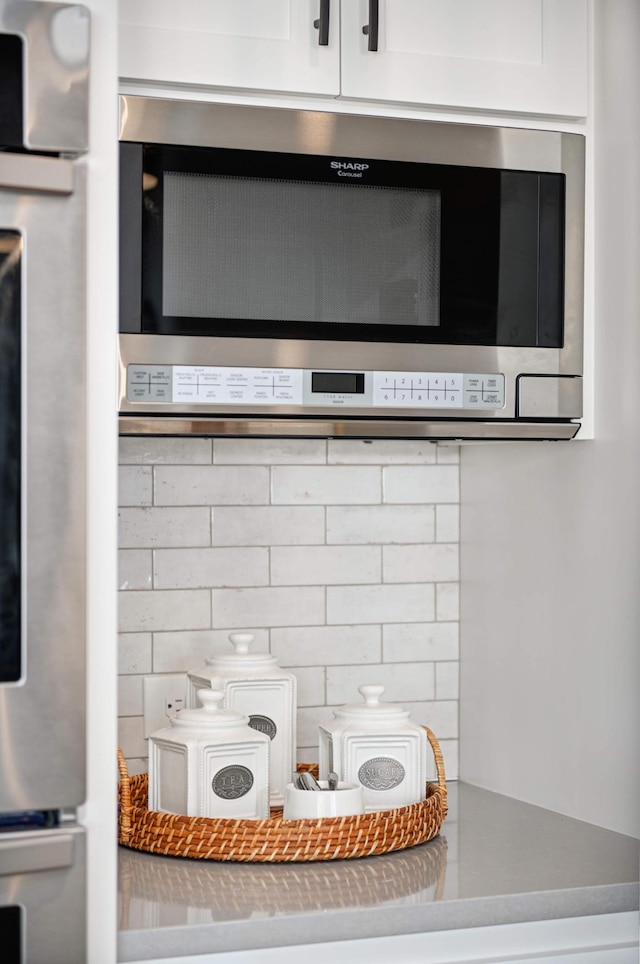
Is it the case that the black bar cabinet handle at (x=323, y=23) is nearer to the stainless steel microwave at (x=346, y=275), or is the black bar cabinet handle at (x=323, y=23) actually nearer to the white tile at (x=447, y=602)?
the stainless steel microwave at (x=346, y=275)

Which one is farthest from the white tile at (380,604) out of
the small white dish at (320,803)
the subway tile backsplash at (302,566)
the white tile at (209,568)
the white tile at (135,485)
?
the small white dish at (320,803)

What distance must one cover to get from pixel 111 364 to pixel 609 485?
0.76 metres

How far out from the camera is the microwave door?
1.19 metres

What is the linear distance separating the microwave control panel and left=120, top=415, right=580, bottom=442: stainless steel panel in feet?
0.11

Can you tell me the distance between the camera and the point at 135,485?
6.24 feet

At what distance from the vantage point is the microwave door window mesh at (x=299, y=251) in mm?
1555

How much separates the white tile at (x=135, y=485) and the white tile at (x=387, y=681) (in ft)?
1.37

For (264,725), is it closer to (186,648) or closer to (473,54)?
(186,648)

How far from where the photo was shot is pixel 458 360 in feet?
5.45

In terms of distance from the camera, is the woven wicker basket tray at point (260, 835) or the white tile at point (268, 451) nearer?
the woven wicker basket tray at point (260, 835)

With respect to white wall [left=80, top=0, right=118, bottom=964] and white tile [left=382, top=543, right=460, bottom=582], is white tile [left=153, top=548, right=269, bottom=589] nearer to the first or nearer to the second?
white tile [left=382, top=543, right=460, bottom=582]

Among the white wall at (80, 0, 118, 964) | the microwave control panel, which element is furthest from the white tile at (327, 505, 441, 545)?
the white wall at (80, 0, 118, 964)

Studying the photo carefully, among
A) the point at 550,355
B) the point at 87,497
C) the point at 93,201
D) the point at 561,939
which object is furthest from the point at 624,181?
the point at 561,939

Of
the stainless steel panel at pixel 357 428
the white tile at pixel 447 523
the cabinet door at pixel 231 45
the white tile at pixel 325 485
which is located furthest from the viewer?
the white tile at pixel 447 523
